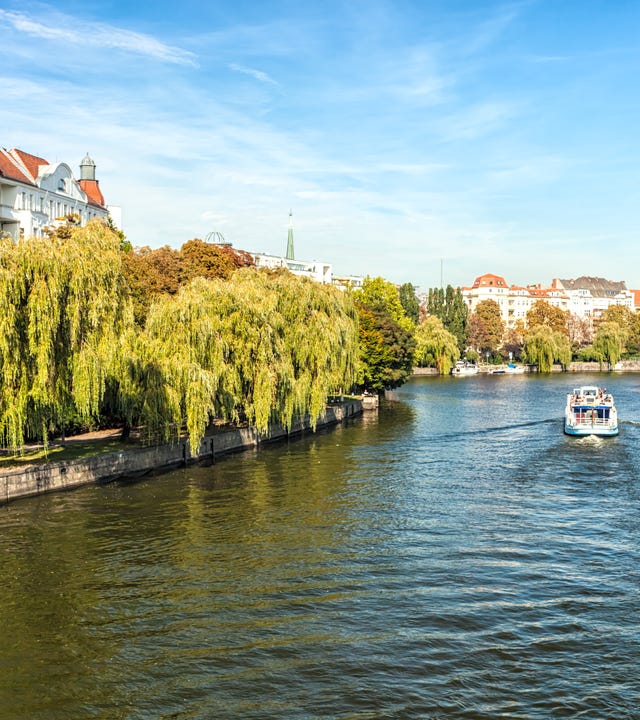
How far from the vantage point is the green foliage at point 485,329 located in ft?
549

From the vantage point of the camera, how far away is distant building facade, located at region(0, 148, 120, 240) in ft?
227

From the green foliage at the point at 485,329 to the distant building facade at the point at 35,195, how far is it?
318 feet

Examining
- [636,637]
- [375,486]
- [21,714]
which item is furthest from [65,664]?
[375,486]

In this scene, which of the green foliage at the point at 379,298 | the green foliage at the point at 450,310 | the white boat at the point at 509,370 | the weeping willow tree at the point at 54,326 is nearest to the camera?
the weeping willow tree at the point at 54,326

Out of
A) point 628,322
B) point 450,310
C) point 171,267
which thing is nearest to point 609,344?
point 450,310

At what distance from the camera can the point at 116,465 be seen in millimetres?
35344

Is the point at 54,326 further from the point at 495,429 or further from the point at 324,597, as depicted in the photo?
the point at 495,429

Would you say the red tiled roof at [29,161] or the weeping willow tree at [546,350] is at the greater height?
the red tiled roof at [29,161]

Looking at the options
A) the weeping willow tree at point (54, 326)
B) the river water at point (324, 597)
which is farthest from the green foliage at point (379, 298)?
the weeping willow tree at point (54, 326)

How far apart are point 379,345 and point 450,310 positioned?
78.4 meters

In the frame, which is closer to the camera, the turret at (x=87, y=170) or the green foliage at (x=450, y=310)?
the turret at (x=87, y=170)

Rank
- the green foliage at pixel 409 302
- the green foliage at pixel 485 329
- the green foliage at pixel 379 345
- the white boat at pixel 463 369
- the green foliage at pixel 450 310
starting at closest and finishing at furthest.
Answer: the green foliage at pixel 379 345, the white boat at pixel 463 369, the green foliage at pixel 409 302, the green foliage at pixel 450 310, the green foliage at pixel 485 329

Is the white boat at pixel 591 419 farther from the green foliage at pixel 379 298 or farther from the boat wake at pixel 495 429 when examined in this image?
the green foliage at pixel 379 298

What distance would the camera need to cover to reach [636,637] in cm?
1858
